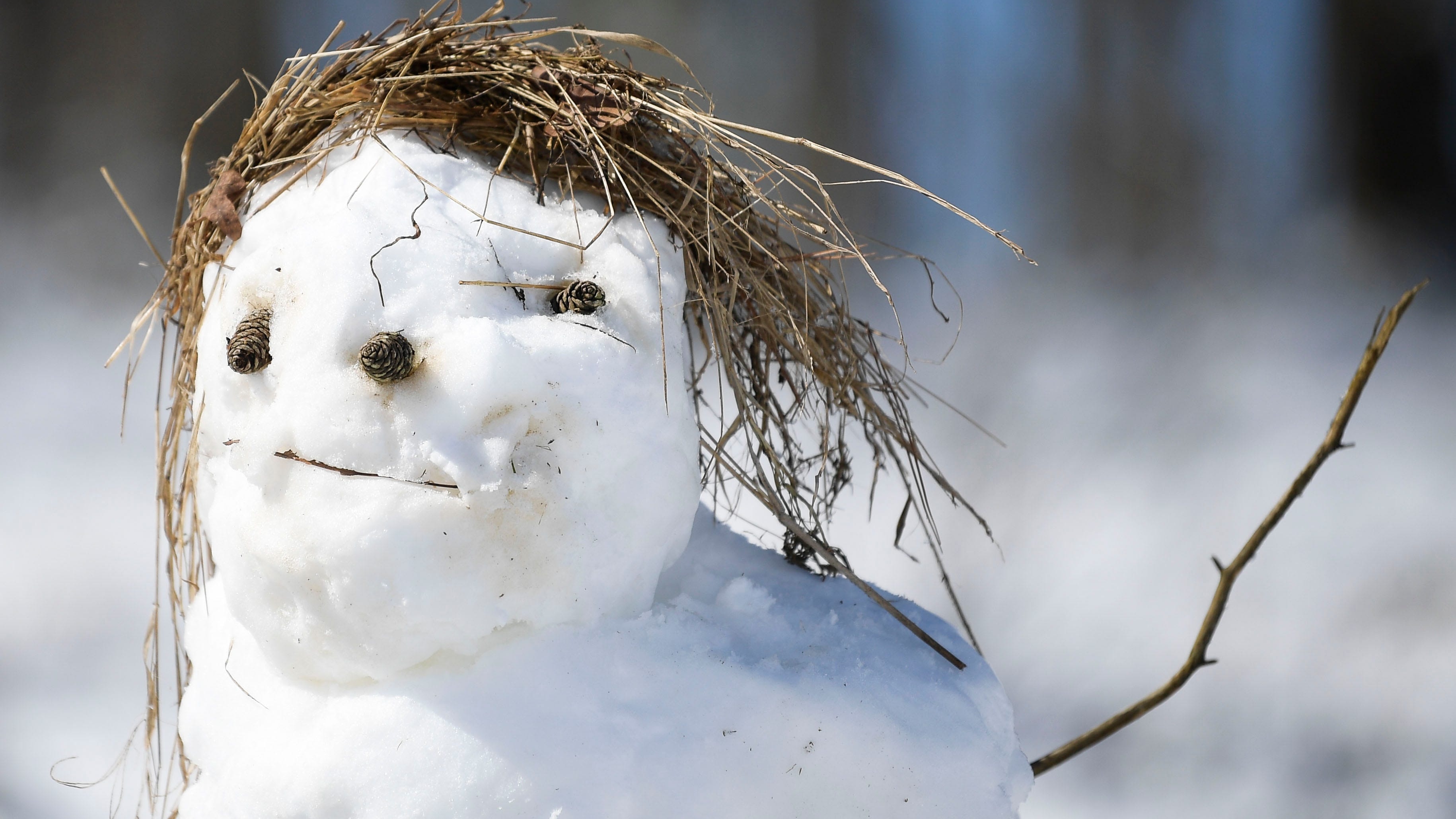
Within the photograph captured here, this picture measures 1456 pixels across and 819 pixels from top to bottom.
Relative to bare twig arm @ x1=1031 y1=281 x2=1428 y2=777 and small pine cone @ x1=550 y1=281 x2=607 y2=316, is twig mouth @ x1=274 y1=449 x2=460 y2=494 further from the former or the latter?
bare twig arm @ x1=1031 y1=281 x2=1428 y2=777

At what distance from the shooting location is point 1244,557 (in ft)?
2.27

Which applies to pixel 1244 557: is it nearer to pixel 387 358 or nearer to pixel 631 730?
pixel 631 730

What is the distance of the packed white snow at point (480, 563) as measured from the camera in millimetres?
523

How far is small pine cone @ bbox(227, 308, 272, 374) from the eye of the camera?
54 cm

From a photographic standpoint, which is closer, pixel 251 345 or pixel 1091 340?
pixel 251 345

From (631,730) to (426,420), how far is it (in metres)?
0.23

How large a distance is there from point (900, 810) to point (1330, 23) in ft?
10.4

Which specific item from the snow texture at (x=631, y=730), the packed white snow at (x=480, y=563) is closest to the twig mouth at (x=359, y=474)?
the packed white snow at (x=480, y=563)

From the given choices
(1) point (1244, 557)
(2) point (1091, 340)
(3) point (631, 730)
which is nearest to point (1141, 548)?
(2) point (1091, 340)

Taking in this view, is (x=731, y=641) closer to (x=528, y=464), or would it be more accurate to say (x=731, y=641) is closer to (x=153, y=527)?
(x=528, y=464)

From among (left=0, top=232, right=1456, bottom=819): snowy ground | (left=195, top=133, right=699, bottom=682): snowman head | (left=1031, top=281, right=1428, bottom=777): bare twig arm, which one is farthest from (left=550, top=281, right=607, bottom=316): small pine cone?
(left=0, top=232, right=1456, bottom=819): snowy ground

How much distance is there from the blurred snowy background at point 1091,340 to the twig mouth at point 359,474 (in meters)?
1.48

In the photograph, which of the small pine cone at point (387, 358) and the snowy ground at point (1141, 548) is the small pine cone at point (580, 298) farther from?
the snowy ground at point (1141, 548)

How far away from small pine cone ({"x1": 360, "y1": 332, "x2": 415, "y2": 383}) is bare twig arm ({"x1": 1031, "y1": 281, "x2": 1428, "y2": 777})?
0.54 meters
